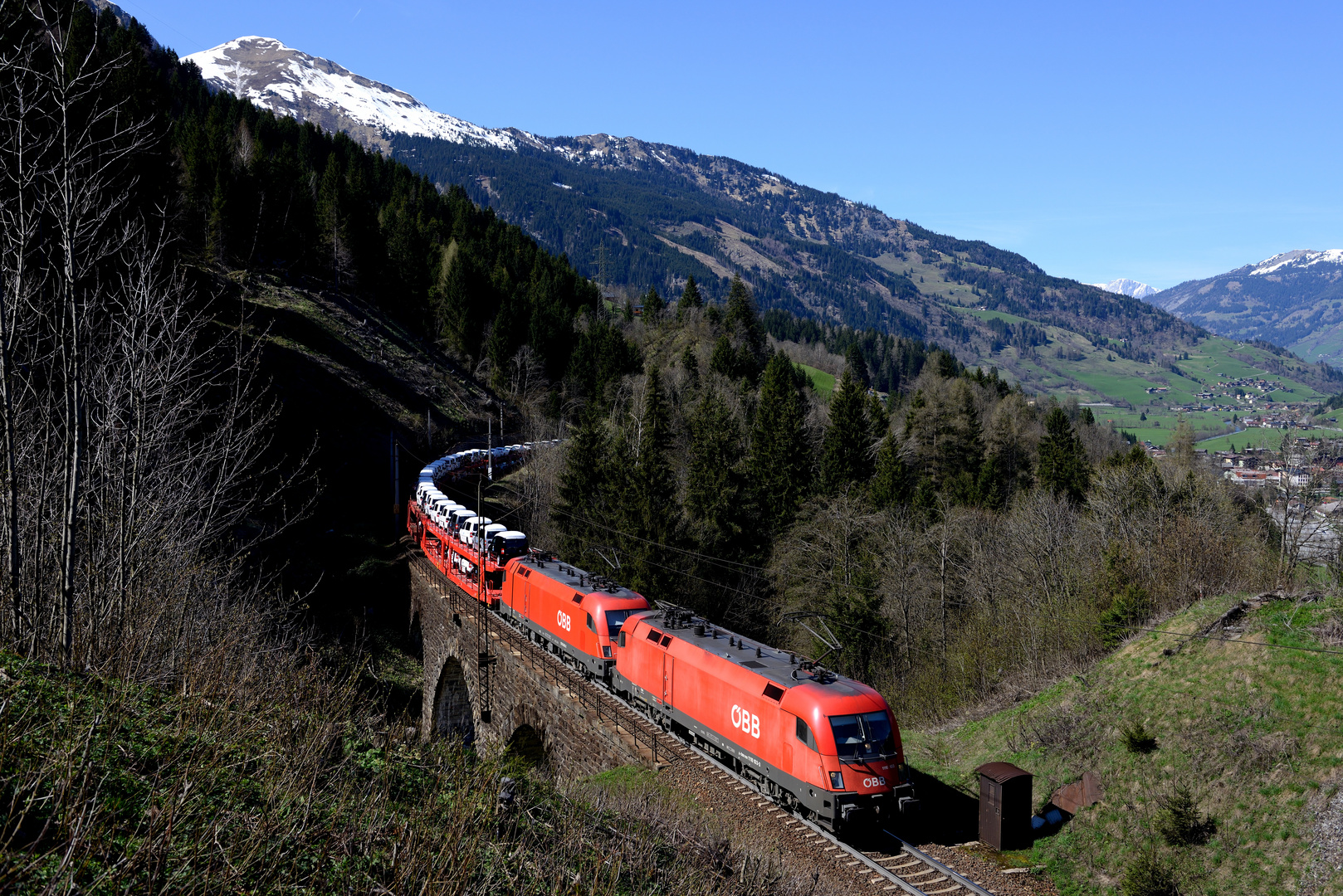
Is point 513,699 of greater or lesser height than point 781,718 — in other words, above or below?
below

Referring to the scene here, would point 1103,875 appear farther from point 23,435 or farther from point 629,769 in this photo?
point 23,435

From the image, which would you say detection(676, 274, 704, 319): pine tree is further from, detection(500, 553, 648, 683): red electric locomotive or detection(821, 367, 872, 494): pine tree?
detection(500, 553, 648, 683): red electric locomotive

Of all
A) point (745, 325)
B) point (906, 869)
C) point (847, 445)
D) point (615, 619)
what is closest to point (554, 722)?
point (615, 619)

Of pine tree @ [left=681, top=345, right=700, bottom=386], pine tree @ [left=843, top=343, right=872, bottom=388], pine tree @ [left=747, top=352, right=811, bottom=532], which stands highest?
pine tree @ [left=843, top=343, right=872, bottom=388]

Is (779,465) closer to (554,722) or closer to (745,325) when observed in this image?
(554,722)

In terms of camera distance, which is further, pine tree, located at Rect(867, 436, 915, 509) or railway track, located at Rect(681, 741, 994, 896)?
pine tree, located at Rect(867, 436, 915, 509)

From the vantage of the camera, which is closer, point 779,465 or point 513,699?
point 513,699

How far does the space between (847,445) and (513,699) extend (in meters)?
38.7

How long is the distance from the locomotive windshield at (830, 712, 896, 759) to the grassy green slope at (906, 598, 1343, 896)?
420 cm

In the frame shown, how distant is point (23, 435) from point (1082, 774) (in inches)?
1016

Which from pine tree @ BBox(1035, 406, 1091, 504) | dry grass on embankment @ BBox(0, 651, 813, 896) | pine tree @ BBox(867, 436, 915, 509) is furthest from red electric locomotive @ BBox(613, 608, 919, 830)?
pine tree @ BBox(1035, 406, 1091, 504)

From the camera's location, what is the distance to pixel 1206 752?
18.5 metres

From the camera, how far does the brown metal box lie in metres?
18.3

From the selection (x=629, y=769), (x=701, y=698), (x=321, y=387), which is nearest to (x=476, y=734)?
(x=629, y=769)
